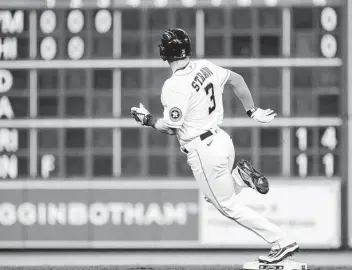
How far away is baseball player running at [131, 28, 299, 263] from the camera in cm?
744

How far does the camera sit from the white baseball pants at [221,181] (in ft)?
24.5

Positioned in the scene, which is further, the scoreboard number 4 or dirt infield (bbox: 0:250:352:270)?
the scoreboard number 4

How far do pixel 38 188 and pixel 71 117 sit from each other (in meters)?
0.88

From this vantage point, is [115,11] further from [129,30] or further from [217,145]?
[217,145]

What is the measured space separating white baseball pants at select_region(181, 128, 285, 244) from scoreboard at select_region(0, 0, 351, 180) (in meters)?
3.15

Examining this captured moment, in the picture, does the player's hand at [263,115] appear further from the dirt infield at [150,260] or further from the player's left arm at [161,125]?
the dirt infield at [150,260]

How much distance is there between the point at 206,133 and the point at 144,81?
327cm

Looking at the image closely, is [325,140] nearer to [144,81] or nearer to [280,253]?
[144,81]

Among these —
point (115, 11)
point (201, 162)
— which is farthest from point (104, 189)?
point (201, 162)

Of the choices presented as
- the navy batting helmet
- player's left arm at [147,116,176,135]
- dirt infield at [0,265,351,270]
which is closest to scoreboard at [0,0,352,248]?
dirt infield at [0,265,351,270]

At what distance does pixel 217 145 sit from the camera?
7574 millimetres

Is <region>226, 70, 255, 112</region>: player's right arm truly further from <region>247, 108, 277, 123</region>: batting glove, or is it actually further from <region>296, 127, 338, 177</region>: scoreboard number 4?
<region>296, 127, 338, 177</region>: scoreboard number 4

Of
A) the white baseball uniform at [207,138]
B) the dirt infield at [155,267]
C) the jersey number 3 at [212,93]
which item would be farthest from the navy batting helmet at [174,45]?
the dirt infield at [155,267]

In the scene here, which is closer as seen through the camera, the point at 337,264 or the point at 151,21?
the point at 337,264
